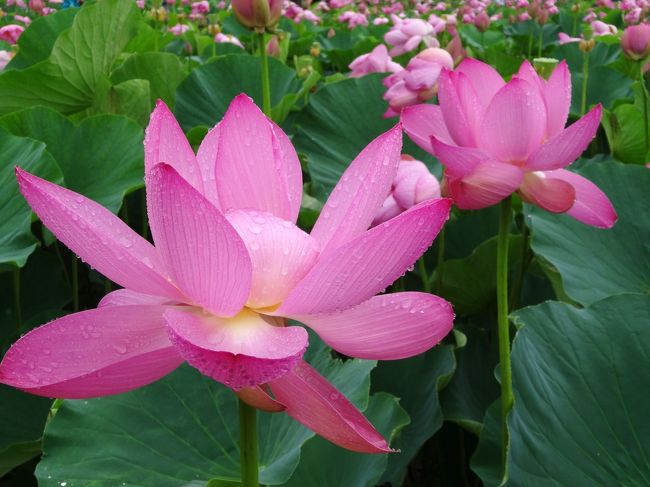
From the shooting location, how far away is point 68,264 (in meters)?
1.50

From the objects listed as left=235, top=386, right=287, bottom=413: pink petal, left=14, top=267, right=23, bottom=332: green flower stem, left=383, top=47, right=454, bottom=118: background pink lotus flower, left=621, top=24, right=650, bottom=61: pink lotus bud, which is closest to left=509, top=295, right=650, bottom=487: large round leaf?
left=235, top=386, right=287, bottom=413: pink petal

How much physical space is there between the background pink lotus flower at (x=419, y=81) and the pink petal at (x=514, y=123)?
411mm

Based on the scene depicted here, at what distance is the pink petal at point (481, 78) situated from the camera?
2.44ft

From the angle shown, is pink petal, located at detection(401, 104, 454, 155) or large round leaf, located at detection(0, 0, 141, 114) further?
large round leaf, located at detection(0, 0, 141, 114)

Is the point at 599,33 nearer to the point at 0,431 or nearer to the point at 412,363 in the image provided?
the point at 412,363

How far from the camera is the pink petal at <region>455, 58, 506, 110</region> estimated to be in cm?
74

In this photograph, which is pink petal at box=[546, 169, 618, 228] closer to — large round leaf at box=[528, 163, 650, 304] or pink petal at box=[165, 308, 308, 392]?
large round leaf at box=[528, 163, 650, 304]

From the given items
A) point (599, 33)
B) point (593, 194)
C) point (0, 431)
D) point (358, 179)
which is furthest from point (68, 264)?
point (599, 33)

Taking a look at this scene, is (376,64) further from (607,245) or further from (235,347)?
(235,347)

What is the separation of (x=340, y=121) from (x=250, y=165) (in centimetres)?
116

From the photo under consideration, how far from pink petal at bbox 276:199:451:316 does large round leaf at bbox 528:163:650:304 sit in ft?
2.21

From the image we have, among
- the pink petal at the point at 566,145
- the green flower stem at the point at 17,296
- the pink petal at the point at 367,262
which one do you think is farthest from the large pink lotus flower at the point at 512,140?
the green flower stem at the point at 17,296

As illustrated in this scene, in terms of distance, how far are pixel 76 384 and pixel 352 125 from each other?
127 centimetres

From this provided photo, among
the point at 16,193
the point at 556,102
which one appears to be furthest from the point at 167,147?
the point at 16,193
